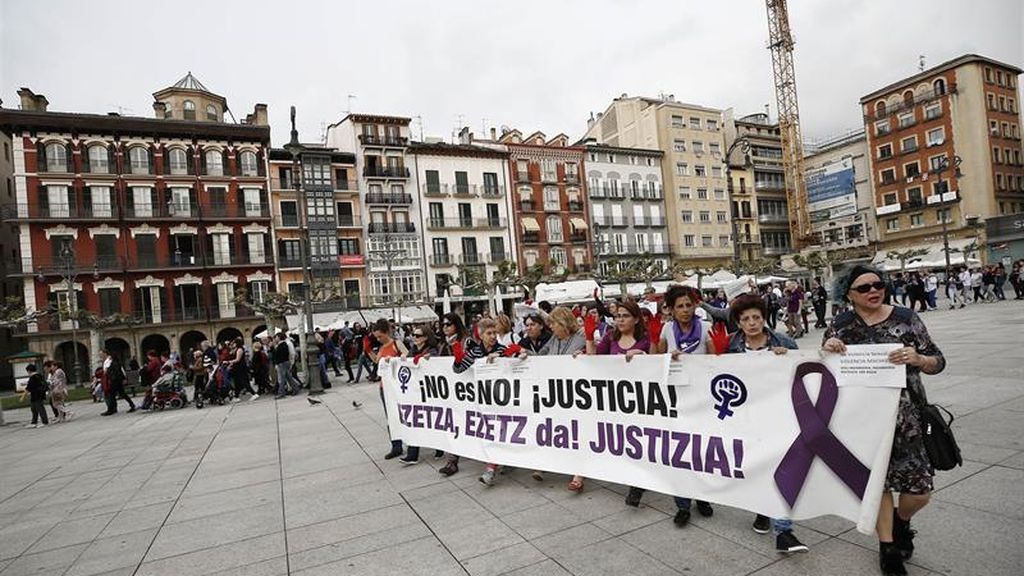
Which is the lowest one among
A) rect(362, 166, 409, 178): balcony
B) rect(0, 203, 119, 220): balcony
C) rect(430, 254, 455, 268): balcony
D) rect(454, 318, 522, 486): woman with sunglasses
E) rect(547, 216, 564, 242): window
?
rect(454, 318, 522, 486): woman with sunglasses

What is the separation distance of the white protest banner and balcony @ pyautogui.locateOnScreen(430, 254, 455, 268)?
41.7m

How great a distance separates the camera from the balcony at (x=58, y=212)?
36938mm

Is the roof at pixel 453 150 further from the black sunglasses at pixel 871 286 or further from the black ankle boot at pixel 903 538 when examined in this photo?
the black ankle boot at pixel 903 538

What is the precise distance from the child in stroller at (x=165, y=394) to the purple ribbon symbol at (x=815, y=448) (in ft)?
53.3

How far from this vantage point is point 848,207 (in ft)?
214

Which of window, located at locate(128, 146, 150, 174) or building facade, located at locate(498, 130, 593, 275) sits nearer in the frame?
window, located at locate(128, 146, 150, 174)

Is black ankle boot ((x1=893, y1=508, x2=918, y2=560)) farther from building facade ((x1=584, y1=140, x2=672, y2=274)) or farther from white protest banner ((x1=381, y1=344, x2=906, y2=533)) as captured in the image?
building facade ((x1=584, y1=140, x2=672, y2=274))

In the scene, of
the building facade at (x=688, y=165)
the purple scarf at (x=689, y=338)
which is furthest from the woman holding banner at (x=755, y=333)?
the building facade at (x=688, y=165)

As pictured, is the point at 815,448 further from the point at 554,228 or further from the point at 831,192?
the point at 831,192

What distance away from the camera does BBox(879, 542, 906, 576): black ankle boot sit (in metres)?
2.93

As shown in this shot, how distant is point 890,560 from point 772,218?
71.6 m

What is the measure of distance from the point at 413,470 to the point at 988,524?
4809 millimetres

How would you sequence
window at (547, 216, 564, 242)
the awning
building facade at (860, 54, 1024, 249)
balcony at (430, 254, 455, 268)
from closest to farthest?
balcony at (430, 254, 455, 268) < the awning < window at (547, 216, 564, 242) < building facade at (860, 54, 1024, 249)

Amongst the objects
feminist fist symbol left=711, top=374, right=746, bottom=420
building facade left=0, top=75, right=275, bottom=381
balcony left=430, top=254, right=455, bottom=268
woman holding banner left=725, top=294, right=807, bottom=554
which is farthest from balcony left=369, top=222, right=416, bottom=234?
feminist fist symbol left=711, top=374, right=746, bottom=420
